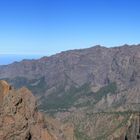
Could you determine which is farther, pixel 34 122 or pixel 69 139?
pixel 69 139

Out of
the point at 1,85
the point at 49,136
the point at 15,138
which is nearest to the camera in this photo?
the point at 15,138

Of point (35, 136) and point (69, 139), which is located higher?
point (35, 136)

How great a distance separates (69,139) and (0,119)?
130 metres

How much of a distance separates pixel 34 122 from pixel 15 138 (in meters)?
29.7

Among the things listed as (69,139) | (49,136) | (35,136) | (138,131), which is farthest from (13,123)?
(69,139)

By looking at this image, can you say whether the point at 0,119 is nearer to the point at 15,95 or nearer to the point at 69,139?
the point at 15,95

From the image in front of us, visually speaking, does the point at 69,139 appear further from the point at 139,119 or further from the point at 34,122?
the point at 34,122

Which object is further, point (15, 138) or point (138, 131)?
point (138, 131)

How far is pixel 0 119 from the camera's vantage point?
229ft

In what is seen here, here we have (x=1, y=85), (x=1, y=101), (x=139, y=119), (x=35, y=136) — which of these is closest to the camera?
(x=1, y=101)

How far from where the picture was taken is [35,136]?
312ft

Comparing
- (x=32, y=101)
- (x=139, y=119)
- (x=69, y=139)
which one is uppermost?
(x=32, y=101)

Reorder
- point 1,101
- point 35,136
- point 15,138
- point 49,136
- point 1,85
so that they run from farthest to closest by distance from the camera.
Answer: point 49,136
point 35,136
point 1,85
point 1,101
point 15,138

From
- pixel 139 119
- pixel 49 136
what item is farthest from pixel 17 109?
pixel 139 119
